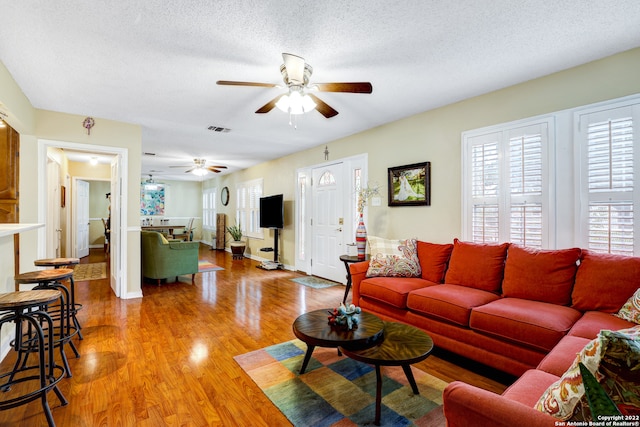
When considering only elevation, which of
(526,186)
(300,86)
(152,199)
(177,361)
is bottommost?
(177,361)

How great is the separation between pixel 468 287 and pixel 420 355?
130cm

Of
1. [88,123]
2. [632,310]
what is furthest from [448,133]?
[88,123]

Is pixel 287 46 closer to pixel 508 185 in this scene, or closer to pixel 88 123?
pixel 508 185

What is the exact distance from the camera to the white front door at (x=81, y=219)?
7.54m

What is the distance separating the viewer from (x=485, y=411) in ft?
3.28

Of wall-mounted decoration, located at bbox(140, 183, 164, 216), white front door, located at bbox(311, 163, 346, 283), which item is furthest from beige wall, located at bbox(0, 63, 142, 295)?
wall-mounted decoration, located at bbox(140, 183, 164, 216)

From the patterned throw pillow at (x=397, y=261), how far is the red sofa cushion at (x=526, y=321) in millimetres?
992

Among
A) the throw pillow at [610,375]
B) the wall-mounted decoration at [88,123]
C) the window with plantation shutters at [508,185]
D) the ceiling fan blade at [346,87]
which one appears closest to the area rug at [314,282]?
the window with plantation shutters at [508,185]

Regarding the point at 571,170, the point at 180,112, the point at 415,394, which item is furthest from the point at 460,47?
the point at 180,112

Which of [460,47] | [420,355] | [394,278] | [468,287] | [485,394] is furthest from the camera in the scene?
[394,278]

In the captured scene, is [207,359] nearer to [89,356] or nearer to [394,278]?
[89,356]

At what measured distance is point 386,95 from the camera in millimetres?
3229

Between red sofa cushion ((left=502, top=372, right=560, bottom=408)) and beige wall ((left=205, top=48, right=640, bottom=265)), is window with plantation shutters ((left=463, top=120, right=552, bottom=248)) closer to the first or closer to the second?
beige wall ((left=205, top=48, right=640, bottom=265))

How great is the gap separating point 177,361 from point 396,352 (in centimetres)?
181
